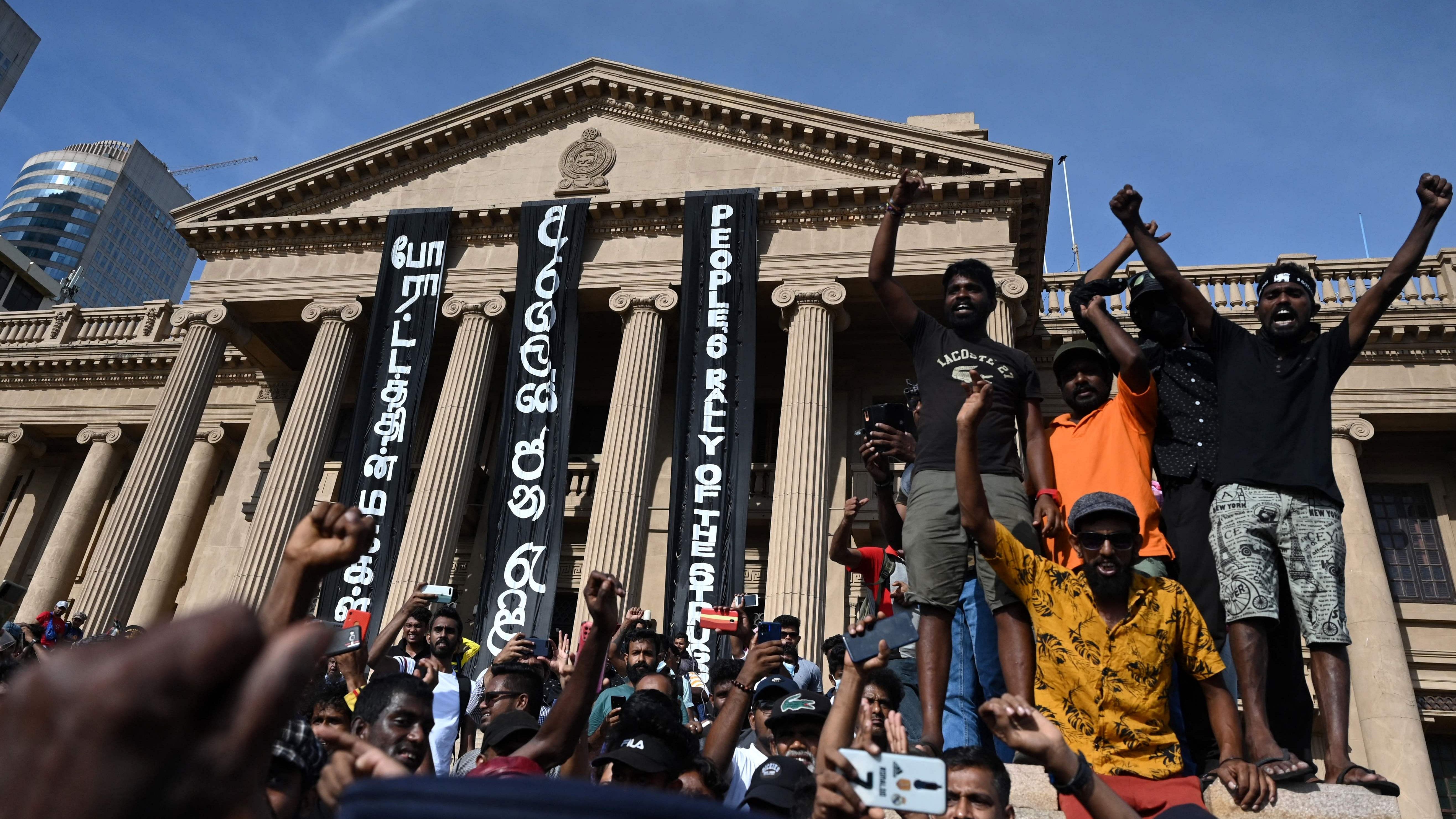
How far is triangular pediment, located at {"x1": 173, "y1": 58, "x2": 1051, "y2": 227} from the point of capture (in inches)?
742

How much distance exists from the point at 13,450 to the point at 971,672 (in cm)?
2828

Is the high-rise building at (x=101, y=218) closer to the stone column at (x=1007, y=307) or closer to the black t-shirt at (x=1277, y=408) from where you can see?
the stone column at (x=1007, y=307)

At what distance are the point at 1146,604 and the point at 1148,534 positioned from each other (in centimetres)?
89

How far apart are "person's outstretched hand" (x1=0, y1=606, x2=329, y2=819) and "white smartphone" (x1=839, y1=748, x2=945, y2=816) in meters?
1.35

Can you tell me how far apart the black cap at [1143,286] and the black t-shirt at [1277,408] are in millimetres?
464

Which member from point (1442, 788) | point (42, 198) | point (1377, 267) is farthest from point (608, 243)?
point (42, 198)

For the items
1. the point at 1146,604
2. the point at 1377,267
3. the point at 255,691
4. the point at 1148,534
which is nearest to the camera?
the point at 255,691

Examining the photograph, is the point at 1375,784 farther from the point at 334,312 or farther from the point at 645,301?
the point at 334,312

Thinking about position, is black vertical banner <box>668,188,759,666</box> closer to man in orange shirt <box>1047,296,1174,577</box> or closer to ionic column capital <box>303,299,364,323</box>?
ionic column capital <box>303,299,364,323</box>

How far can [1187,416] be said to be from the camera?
5.01 metres

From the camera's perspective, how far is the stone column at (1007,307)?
1603 centimetres

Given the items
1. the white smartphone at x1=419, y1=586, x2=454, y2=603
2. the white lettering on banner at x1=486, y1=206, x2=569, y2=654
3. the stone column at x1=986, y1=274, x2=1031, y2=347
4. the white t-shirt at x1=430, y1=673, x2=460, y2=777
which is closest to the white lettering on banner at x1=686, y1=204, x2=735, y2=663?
the white lettering on banner at x1=486, y1=206, x2=569, y2=654

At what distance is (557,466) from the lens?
→ 52.5ft

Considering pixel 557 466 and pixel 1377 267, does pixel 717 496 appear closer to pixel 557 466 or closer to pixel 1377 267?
pixel 557 466
